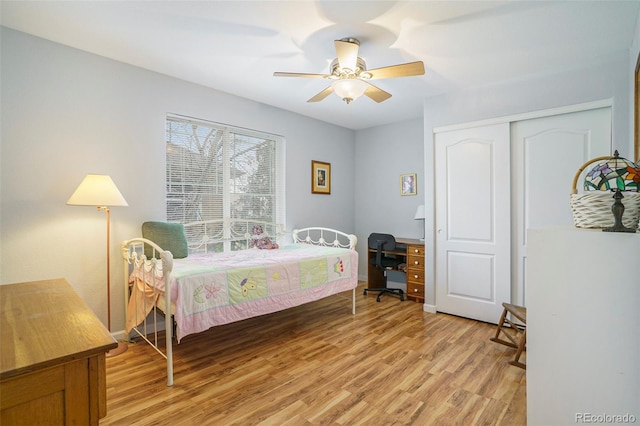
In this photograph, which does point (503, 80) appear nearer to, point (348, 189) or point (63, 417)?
point (348, 189)

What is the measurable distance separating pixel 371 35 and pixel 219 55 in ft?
4.14

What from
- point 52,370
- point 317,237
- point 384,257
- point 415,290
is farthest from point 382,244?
point 52,370

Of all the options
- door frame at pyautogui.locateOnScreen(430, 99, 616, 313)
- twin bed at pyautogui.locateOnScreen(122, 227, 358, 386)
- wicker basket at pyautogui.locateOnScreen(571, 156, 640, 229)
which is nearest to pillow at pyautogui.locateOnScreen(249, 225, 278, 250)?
twin bed at pyautogui.locateOnScreen(122, 227, 358, 386)

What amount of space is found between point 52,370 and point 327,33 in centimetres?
233

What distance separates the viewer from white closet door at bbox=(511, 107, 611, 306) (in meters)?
2.72

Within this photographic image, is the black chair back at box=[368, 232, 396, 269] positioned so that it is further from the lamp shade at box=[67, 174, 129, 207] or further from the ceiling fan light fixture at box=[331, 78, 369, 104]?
the lamp shade at box=[67, 174, 129, 207]

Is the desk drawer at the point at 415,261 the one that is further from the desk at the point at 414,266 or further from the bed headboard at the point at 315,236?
the bed headboard at the point at 315,236

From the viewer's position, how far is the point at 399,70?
7.08 ft

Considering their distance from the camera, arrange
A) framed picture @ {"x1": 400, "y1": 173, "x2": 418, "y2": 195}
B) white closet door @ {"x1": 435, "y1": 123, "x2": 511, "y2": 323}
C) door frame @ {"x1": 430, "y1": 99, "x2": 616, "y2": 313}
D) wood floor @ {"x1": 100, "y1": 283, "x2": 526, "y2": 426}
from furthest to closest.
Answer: framed picture @ {"x1": 400, "y1": 173, "x2": 418, "y2": 195}, white closet door @ {"x1": 435, "y1": 123, "x2": 511, "y2": 323}, door frame @ {"x1": 430, "y1": 99, "x2": 616, "y2": 313}, wood floor @ {"x1": 100, "y1": 283, "x2": 526, "y2": 426}

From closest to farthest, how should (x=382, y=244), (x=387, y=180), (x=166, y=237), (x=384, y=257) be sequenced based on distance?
(x=166, y=237), (x=382, y=244), (x=384, y=257), (x=387, y=180)

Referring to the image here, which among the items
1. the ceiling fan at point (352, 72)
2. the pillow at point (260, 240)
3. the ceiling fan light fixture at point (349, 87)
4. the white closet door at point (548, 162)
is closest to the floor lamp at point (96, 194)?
the pillow at point (260, 240)

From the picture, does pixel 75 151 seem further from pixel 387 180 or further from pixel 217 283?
pixel 387 180

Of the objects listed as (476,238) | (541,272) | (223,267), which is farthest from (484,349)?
(223,267)

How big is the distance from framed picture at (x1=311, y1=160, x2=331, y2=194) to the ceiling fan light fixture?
7.32 feet
